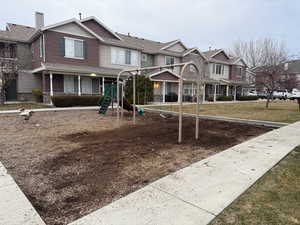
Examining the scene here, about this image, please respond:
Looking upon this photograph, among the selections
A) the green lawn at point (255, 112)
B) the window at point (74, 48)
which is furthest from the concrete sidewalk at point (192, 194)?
the window at point (74, 48)

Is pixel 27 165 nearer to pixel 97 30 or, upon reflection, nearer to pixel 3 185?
pixel 3 185

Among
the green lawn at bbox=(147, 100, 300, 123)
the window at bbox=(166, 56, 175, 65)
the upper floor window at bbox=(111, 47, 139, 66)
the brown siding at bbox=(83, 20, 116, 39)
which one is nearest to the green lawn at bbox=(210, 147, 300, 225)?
the green lawn at bbox=(147, 100, 300, 123)

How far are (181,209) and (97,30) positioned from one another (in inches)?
844

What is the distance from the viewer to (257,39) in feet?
128

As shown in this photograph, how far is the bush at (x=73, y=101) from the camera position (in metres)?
15.3

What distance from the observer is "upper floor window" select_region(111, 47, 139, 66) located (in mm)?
20750

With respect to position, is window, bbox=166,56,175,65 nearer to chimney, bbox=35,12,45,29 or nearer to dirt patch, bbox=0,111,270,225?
chimney, bbox=35,12,45,29

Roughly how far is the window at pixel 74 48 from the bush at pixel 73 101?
4326 millimetres

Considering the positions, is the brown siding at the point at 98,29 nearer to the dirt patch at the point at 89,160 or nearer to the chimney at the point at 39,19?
the chimney at the point at 39,19

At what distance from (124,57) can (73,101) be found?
8237 mm

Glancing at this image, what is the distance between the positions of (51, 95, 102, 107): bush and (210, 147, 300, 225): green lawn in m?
14.7

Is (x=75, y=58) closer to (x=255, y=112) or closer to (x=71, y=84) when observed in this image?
(x=71, y=84)

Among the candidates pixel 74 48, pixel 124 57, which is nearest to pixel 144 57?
pixel 124 57

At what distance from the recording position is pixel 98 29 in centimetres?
2050
